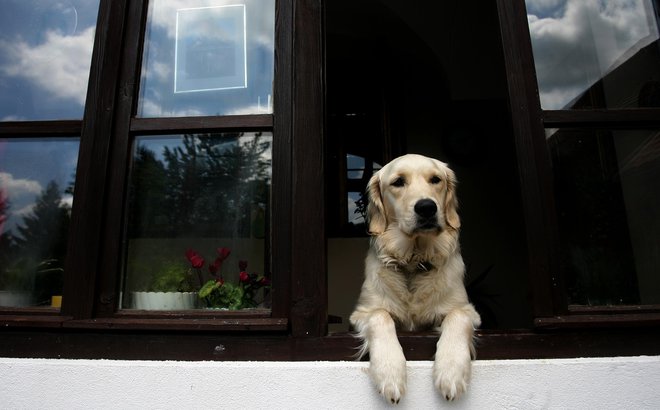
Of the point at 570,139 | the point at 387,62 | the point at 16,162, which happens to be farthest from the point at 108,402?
the point at 387,62

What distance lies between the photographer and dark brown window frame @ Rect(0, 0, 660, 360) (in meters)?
1.68

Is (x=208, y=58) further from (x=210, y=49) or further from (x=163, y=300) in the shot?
(x=163, y=300)

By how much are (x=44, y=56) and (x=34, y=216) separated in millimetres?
903

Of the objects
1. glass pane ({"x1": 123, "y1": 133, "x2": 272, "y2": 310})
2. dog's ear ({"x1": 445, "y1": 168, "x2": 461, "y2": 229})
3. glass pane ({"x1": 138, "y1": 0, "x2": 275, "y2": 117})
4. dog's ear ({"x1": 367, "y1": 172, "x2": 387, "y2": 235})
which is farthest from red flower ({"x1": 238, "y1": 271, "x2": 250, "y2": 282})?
dog's ear ({"x1": 445, "y1": 168, "x2": 461, "y2": 229})

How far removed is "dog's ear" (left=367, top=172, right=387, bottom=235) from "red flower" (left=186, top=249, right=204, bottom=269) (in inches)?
34.1

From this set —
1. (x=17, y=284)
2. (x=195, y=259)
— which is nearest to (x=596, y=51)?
(x=195, y=259)

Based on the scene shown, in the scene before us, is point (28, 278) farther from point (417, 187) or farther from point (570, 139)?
point (570, 139)

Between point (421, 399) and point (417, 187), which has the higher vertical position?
point (417, 187)

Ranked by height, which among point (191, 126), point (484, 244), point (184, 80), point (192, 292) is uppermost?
point (184, 80)

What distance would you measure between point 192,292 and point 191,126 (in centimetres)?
79

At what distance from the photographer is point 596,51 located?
224 centimetres

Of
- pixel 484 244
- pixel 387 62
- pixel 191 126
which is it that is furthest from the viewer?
pixel 387 62

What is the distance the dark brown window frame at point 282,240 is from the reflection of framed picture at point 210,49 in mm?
230

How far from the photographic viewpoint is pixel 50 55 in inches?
87.7
